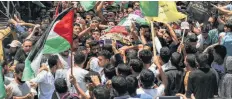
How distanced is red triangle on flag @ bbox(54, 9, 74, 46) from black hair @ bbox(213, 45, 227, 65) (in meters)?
2.75

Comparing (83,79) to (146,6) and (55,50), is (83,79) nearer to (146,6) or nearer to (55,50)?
(55,50)

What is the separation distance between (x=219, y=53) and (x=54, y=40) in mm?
2920

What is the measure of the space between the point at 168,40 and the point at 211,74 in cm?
276

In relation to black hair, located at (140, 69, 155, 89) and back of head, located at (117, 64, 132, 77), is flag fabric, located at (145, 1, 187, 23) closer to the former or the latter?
back of head, located at (117, 64, 132, 77)

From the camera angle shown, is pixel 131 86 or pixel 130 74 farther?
pixel 130 74

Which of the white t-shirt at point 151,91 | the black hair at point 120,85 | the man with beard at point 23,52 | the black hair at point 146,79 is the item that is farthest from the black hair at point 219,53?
the man with beard at point 23,52

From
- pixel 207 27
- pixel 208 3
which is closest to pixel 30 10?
pixel 208 3

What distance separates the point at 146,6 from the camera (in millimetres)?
7719

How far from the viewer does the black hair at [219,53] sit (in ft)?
25.3

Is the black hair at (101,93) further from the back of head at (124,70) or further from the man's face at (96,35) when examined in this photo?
the man's face at (96,35)

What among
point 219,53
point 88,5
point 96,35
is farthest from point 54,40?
point 88,5

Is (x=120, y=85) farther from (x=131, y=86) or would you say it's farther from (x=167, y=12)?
(x=167, y=12)

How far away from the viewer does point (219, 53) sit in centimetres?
777

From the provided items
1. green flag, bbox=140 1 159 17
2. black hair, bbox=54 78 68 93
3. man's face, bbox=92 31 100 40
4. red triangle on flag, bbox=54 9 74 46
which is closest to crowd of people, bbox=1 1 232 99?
black hair, bbox=54 78 68 93
